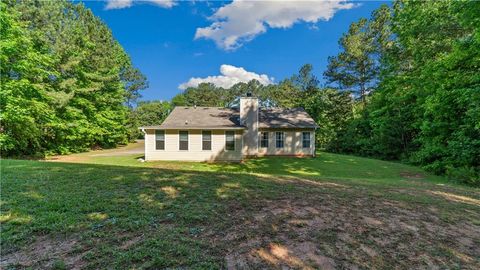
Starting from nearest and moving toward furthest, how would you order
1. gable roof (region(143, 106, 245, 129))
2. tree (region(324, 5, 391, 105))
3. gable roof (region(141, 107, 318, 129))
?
1. gable roof (region(143, 106, 245, 129))
2. gable roof (region(141, 107, 318, 129))
3. tree (region(324, 5, 391, 105))

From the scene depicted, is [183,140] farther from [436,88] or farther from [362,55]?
[362,55]

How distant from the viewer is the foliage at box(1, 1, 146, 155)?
44.9 feet

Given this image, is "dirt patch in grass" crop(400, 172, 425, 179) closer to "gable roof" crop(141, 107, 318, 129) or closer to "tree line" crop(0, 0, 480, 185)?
"tree line" crop(0, 0, 480, 185)

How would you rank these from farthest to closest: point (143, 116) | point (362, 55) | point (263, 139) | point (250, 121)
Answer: point (143, 116)
point (362, 55)
point (263, 139)
point (250, 121)

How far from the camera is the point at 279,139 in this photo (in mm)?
19797

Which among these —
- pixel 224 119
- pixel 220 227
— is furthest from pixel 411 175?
pixel 220 227

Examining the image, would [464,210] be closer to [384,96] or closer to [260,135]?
[260,135]

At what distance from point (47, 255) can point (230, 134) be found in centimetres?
1458

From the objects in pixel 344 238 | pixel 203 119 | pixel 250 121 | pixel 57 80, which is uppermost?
pixel 57 80

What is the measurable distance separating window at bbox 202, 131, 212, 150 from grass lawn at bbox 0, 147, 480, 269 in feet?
37.4

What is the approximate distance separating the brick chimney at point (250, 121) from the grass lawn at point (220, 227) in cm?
1358

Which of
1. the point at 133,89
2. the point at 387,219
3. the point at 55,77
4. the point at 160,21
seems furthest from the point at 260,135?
the point at 133,89

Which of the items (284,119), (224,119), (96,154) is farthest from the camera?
(284,119)

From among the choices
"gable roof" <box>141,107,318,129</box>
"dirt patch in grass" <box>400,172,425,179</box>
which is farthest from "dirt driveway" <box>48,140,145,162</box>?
"dirt patch in grass" <box>400,172,425,179</box>
